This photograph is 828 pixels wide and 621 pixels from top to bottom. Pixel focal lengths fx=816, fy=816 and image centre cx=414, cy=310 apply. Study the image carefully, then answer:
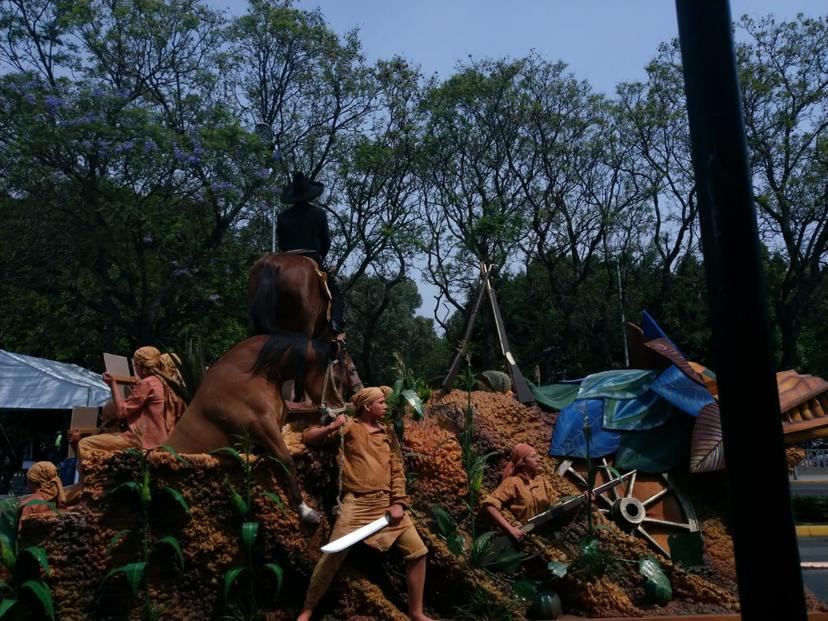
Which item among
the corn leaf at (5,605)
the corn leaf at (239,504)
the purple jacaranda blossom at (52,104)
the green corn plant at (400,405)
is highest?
the purple jacaranda blossom at (52,104)

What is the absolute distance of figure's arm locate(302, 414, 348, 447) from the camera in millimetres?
5855

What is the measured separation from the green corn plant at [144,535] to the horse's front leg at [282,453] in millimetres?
581

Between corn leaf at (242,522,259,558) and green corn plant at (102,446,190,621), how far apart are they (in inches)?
16.8

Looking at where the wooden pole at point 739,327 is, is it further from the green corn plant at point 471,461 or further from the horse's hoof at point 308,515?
the green corn plant at point 471,461

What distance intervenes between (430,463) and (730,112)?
4616 millimetres

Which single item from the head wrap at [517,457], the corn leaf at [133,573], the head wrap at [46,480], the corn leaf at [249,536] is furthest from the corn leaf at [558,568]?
the head wrap at [46,480]

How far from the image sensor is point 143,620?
214 inches

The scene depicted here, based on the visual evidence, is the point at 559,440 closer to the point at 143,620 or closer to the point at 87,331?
the point at 143,620

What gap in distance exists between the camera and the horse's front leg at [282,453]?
19.2 feet

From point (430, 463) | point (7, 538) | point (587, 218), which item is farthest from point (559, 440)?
point (587, 218)

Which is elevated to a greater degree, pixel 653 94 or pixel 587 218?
pixel 653 94

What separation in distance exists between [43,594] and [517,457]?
3.59m

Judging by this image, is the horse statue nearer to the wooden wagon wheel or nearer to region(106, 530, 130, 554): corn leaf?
region(106, 530, 130, 554): corn leaf

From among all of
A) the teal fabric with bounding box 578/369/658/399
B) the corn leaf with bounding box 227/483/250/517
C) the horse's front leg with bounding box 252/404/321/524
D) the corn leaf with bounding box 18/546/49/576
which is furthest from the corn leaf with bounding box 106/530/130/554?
the teal fabric with bounding box 578/369/658/399
